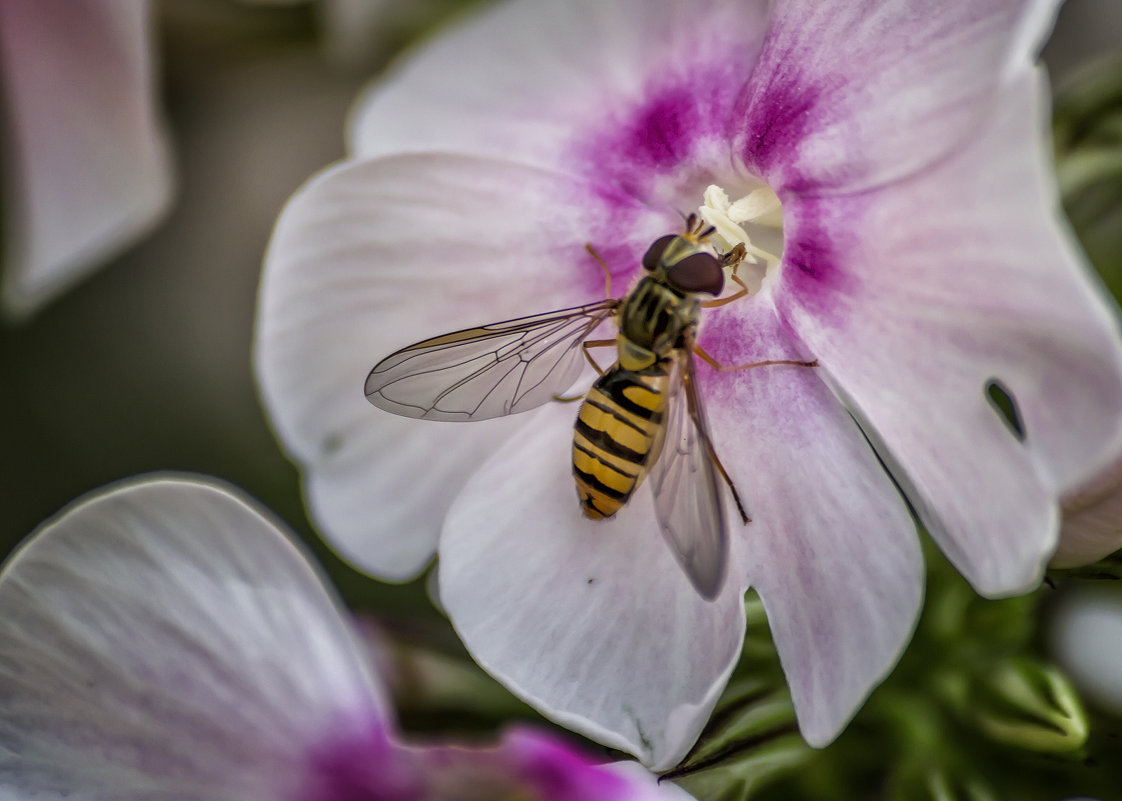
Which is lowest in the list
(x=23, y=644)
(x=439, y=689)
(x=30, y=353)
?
(x=30, y=353)

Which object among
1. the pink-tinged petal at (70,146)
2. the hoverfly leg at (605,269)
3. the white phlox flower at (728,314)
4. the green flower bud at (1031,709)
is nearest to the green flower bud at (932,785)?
the green flower bud at (1031,709)

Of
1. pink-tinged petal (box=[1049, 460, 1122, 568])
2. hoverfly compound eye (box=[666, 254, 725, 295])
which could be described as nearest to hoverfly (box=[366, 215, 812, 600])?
hoverfly compound eye (box=[666, 254, 725, 295])

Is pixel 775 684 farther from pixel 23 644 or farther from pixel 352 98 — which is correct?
pixel 352 98

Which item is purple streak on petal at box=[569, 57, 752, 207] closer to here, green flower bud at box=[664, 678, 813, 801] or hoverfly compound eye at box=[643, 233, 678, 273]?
hoverfly compound eye at box=[643, 233, 678, 273]

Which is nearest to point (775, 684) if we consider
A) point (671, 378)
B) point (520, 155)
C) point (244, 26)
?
point (671, 378)

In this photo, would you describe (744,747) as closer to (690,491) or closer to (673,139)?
(690,491)

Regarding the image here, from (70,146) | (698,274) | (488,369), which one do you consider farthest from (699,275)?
(70,146)
